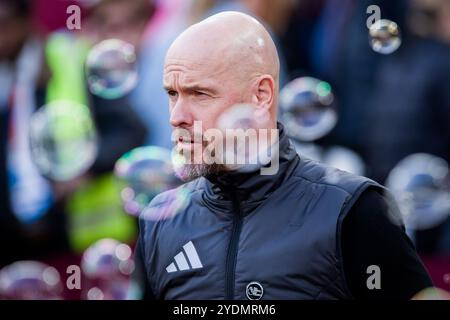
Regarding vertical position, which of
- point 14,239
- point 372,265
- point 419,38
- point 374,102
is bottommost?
point 14,239

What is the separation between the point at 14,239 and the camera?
5.22m

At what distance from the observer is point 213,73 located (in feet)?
Answer: 8.23

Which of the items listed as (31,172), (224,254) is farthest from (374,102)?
(224,254)

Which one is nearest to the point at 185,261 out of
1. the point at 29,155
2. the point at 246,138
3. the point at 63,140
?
the point at 246,138

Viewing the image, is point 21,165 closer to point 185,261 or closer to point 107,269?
point 107,269

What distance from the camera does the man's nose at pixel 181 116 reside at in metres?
2.49

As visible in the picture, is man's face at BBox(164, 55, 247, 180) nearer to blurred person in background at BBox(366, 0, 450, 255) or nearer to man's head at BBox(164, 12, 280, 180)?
man's head at BBox(164, 12, 280, 180)

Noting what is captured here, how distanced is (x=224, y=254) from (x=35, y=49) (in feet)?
10.2

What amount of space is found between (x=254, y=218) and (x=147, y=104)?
8.66ft

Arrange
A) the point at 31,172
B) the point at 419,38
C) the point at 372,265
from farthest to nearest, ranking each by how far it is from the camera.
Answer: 1. the point at 31,172
2. the point at 419,38
3. the point at 372,265

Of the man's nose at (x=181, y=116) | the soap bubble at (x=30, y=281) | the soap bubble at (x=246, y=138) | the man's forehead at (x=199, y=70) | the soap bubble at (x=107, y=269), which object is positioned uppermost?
the man's forehead at (x=199, y=70)

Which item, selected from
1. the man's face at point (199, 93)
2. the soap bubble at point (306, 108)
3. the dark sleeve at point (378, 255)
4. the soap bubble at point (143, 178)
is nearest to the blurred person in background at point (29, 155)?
the soap bubble at point (306, 108)

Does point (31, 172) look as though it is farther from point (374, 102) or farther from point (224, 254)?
point (224, 254)

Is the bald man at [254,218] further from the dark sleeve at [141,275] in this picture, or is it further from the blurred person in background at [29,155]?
the blurred person in background at [29,155]
